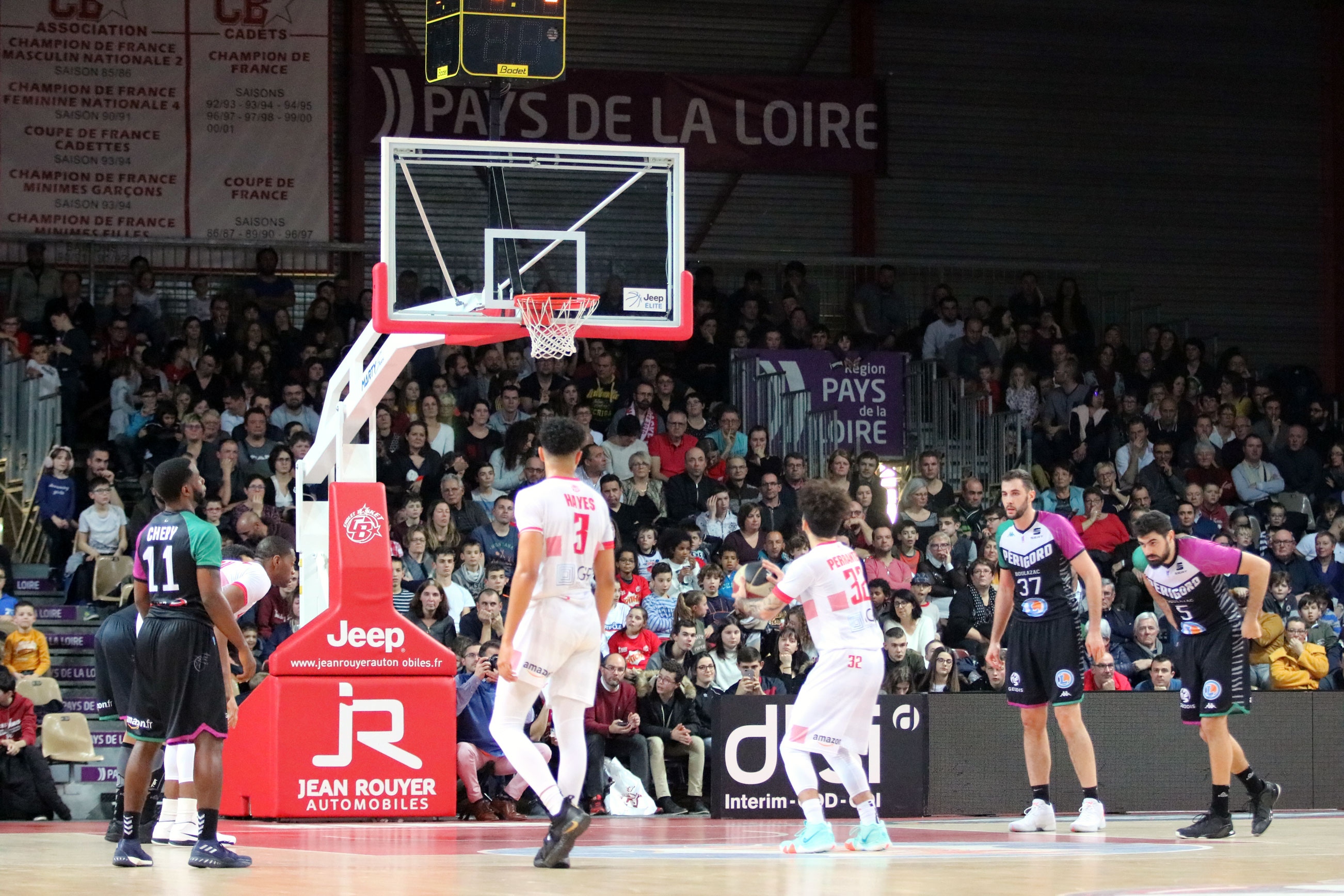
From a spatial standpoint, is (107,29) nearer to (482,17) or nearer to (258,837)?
(482,17)

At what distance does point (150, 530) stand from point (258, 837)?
296cm

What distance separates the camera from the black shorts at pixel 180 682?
9.54m

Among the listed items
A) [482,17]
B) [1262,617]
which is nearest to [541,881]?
[482,17]

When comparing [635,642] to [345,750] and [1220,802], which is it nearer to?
[345,750]

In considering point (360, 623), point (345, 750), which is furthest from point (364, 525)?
point (345, 750)

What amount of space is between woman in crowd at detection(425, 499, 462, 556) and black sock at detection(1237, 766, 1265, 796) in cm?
773

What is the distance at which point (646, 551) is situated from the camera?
1841cm

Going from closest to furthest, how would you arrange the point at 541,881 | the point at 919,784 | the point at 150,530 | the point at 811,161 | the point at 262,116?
1. the point at 541,881
2. the point at 150,530
3. the point at 919,784
4. the point at 262,116
5. the point at 811,161

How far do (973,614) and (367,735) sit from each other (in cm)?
637

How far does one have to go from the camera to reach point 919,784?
15.0 meters

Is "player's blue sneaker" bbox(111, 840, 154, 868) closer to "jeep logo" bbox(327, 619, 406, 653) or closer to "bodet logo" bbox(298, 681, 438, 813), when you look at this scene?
"bodet logo" bbox(298, 681, 438, 813)

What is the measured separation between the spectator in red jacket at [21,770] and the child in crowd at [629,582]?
5.12 metres

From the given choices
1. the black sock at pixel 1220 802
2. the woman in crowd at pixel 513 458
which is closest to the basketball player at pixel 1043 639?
the black sock at pixel 1220 802

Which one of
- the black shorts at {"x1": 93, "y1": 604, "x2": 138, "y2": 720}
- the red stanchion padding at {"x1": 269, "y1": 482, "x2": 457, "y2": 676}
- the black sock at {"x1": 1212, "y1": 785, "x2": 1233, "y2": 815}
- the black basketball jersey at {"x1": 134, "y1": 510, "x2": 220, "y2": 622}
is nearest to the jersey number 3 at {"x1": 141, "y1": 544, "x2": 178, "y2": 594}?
the black basketball jersey at {"x1": 134, "y1": 510, "x2": 220, "y2": 622}
